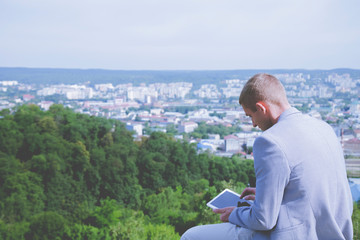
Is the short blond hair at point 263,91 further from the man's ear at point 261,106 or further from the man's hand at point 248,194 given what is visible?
the man's hand at point 248,194

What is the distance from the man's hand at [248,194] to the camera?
1514 mm

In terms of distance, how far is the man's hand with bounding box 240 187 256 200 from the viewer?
1.51 m

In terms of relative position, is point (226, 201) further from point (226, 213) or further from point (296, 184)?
point (296, 184)

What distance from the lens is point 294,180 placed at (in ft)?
4.04

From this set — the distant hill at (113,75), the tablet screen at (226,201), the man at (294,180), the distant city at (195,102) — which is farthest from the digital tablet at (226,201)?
the distant hill at (113,75)

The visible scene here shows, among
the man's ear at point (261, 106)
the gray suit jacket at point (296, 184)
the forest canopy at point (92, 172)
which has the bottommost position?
the forest canopy at point (92, 172)

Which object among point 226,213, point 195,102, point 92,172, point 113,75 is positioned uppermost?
point 113,75

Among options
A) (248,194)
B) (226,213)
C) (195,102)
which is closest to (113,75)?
(195,102)

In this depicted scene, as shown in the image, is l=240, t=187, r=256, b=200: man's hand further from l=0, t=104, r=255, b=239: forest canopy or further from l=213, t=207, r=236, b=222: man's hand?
l=0, t=104, r=255, b=239: forest canopy

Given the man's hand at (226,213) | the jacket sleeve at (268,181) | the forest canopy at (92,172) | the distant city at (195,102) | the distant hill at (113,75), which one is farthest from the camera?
the distant hill at (113,75)

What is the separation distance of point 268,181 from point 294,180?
0.29 ft

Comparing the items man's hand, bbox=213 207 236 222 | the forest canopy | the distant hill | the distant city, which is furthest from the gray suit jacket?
the distant hill

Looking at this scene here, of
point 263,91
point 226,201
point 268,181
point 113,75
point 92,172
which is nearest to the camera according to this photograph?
point 268,181

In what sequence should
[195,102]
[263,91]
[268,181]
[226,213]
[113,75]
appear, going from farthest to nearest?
1. [113,75]
2. [195,102]
3. [226,213]
4. [263,91]
5. [268,181]
